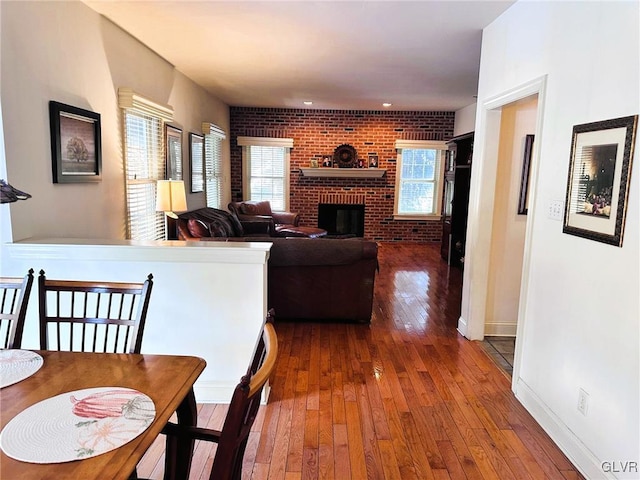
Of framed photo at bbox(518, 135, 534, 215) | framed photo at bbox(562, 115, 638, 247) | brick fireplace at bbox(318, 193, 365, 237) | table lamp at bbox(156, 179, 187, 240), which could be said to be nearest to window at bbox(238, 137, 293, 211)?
brick fireplace at bbox(318, 193, 365, 237)

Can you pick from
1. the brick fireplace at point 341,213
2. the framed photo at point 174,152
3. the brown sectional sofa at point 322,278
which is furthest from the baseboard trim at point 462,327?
the brick fireplace at point 341,213

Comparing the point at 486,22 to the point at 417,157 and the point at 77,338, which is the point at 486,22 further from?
the point at 417,157

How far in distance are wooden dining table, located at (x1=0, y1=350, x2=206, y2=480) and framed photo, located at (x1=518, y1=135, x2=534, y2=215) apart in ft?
10.00

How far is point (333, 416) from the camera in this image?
93.4 inches

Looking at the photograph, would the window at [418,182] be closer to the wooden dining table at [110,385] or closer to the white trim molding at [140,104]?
the white trim molding at [140,104]

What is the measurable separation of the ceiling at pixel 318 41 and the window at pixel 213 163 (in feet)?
2.23

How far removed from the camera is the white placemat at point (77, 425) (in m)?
0.94

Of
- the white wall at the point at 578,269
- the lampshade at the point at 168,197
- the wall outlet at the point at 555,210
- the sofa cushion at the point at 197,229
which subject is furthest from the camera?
the sofa cushion at the point at 197,229

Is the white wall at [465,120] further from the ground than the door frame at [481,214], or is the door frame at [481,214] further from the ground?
the white wall at [465,120]

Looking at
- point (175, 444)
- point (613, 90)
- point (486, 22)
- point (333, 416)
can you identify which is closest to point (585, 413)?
point (333, 416)

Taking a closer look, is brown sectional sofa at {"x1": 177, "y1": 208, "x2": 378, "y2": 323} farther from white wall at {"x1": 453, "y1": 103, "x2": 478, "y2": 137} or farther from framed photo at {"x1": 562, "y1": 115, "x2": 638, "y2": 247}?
white wall at {"x1": 453, "y1": 103, "x2": 478, "y2": 137}

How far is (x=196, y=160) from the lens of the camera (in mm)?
5621

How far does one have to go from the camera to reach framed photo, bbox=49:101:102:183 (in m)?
2.61

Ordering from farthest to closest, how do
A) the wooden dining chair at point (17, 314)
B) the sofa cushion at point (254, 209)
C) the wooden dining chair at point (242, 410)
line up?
1. the sofa cushion at point (254, 209)
2. the wooden dining chair at point (17, 314)
3. the wooden dining chair at point (242, 410)
